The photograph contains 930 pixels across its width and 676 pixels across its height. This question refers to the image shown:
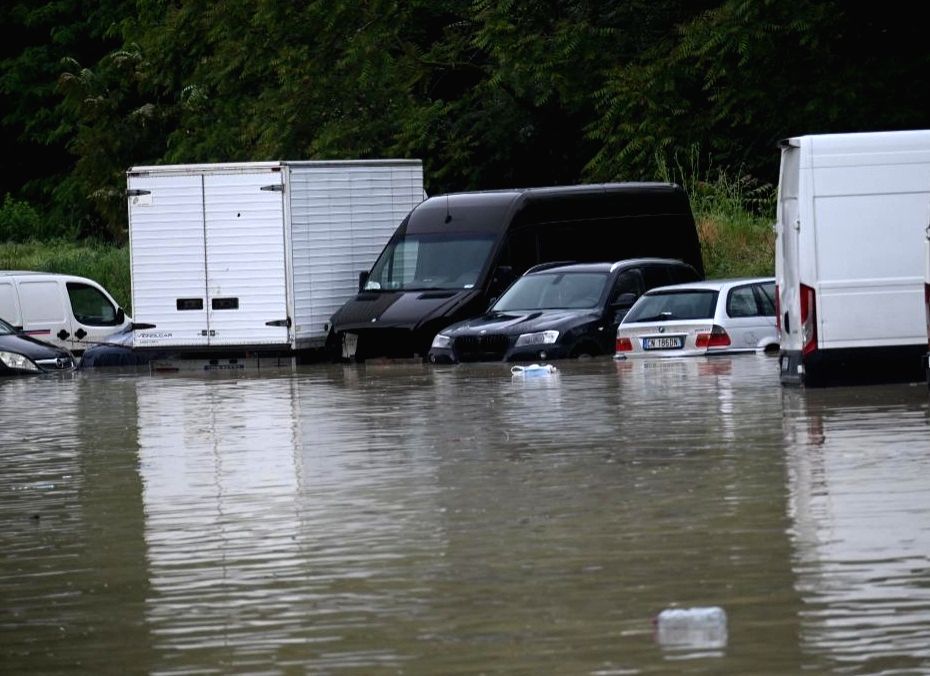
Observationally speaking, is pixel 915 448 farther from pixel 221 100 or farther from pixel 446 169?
pixel 221 100

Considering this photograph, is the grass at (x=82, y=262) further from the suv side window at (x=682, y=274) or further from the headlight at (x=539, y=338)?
the headlight at (x=539, y=338)

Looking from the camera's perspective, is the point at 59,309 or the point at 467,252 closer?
the point at 467,252

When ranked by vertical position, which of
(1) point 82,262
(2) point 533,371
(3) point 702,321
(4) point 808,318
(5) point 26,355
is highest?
(1) point 82,262

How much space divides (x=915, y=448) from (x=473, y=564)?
5.24m

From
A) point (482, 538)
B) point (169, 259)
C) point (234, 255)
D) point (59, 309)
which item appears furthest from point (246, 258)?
point (482, 538)

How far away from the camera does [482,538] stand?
1109 centimetres

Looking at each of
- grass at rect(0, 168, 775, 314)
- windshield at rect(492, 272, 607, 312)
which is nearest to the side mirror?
windshield at rect(492, 272, 607, 312)

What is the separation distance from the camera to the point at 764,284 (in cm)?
2647

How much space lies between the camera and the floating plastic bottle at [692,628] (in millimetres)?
8094

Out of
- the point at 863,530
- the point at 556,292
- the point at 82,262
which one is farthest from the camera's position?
the point at 82,262

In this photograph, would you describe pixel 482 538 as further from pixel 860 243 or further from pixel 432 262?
pixel 432 262

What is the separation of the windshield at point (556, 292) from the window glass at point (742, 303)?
2.62 m

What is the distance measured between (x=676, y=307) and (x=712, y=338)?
2.34ft

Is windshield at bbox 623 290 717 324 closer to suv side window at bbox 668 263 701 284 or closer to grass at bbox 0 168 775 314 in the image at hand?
suv side window at bbox 668 263 701 284
